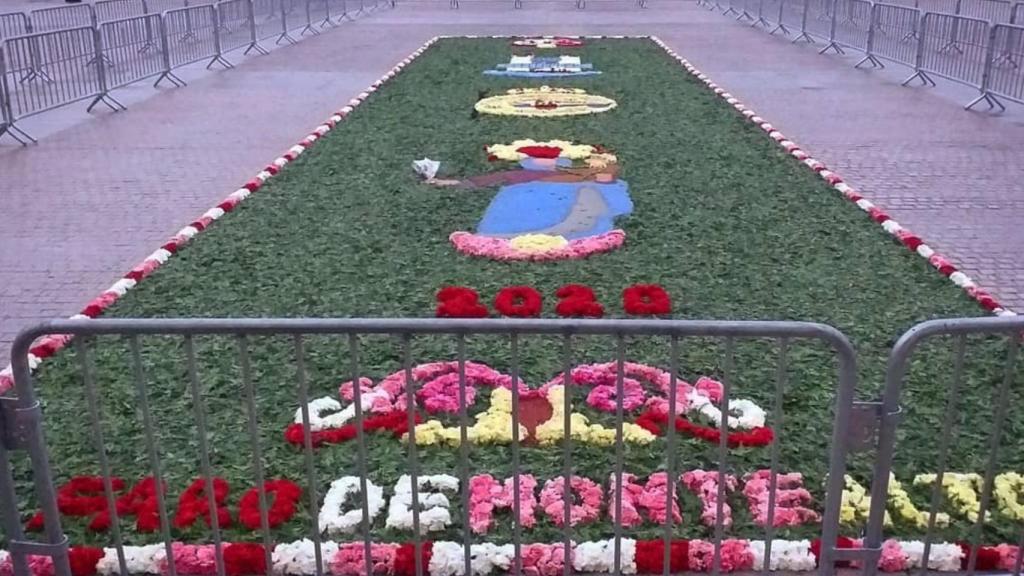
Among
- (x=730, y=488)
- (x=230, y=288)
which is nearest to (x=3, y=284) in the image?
(x=230, y=288)

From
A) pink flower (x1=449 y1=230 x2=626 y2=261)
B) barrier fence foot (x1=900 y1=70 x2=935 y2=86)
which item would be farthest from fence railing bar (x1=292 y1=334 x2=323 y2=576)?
barrier fence foot (x1=900 y1=70 x2=935 y2=86)

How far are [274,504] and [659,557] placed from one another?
1.57m

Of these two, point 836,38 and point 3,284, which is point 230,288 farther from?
point 836,38

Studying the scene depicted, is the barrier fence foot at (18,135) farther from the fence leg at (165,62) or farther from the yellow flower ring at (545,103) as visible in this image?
the yellow flower ring at (545,103)

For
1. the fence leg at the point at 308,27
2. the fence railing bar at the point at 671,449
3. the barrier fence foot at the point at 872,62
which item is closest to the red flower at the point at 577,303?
the fence railing bar at the point at 671,449

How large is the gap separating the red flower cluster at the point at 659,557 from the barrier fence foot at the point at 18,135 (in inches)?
408

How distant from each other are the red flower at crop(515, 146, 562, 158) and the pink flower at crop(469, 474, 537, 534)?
6.59 m

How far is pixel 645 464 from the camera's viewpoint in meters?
4.36

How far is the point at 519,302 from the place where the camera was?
627 centimetres

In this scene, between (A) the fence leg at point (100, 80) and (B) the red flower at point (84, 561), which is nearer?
(B) the red flower at point (84, 561)

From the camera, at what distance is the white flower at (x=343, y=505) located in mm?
3926

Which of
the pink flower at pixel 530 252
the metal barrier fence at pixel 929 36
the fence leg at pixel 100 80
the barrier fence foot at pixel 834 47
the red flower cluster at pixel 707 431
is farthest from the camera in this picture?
the barrier fence foot at pixel 834 47

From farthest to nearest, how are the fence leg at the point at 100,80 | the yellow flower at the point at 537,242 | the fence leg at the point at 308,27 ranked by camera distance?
1. the fence leg at the point at 308,27
2. the fence leg at the point at 100,80
3. the yellow flower at the point at 537,242

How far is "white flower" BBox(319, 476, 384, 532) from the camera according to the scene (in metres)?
3.93
